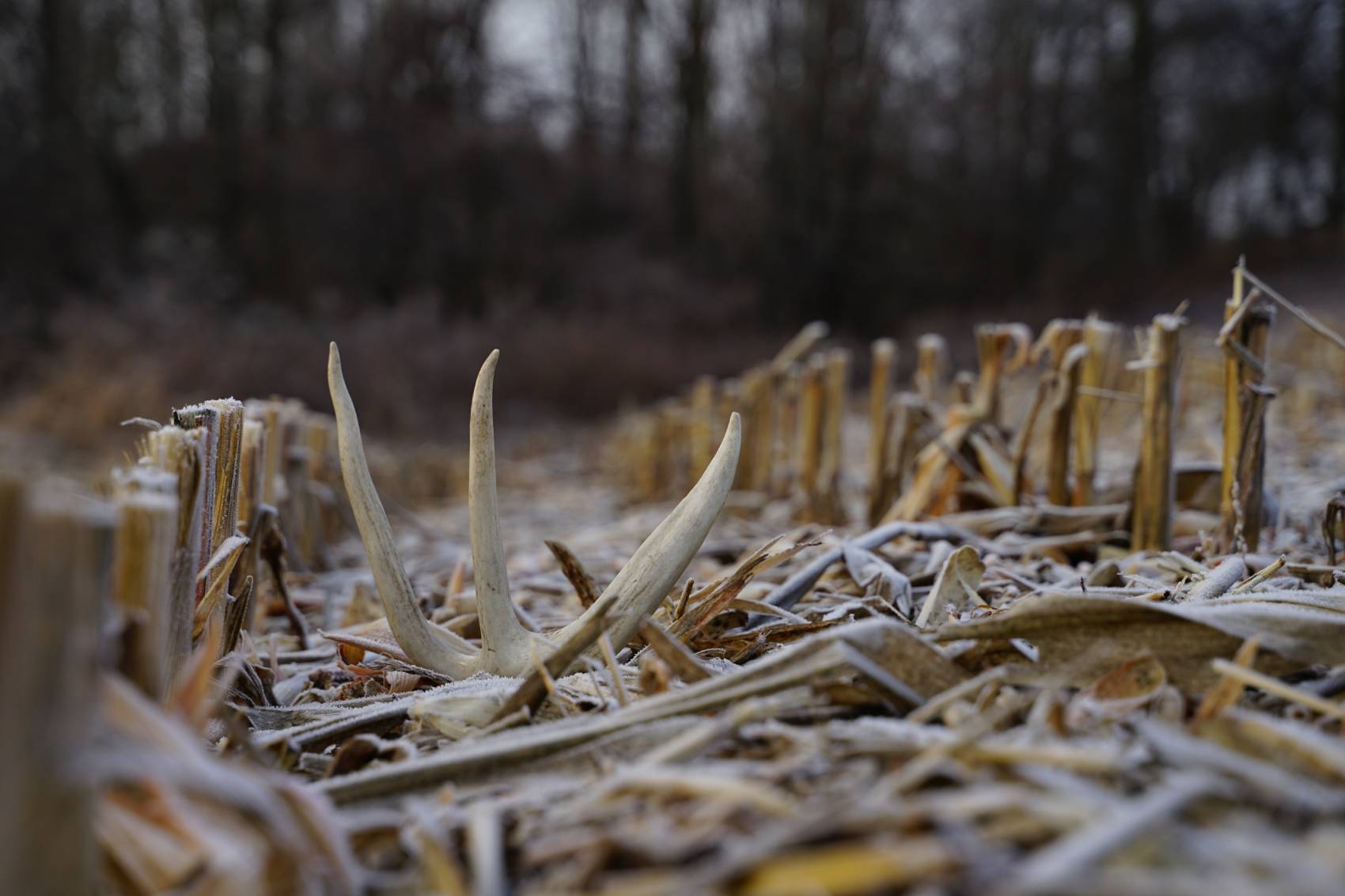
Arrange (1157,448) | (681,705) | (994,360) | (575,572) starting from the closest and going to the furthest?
(681,705)
(575,572)
(1157,448)
(994,360)

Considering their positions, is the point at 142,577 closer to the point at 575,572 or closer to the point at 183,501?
the point at 183,501

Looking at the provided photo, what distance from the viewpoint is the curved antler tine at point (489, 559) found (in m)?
1.17

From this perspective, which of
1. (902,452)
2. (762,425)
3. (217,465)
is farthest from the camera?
(762,425)

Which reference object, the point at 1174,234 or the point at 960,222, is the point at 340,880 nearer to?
the point at 960,222

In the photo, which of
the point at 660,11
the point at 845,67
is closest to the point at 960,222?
the point at 845,67

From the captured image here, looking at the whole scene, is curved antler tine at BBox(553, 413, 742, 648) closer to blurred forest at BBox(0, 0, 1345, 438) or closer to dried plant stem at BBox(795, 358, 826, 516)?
dried plant stem at BBox(795, 358, 826, 516)

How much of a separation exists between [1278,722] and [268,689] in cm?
110

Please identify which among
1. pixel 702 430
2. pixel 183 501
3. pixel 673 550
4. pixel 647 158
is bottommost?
pixel 702 430

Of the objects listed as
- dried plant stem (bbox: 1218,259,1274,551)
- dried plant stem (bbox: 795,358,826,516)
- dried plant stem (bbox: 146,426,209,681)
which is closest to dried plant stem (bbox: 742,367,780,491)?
dried plant stem (bbox: 795,358,826,516)

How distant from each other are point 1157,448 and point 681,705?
4.33 feet

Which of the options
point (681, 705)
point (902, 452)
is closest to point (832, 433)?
point (902, 452)

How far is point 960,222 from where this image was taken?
55.3 ft

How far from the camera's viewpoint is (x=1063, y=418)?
2195 millimetres

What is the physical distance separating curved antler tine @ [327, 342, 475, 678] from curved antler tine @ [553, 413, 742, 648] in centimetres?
18
